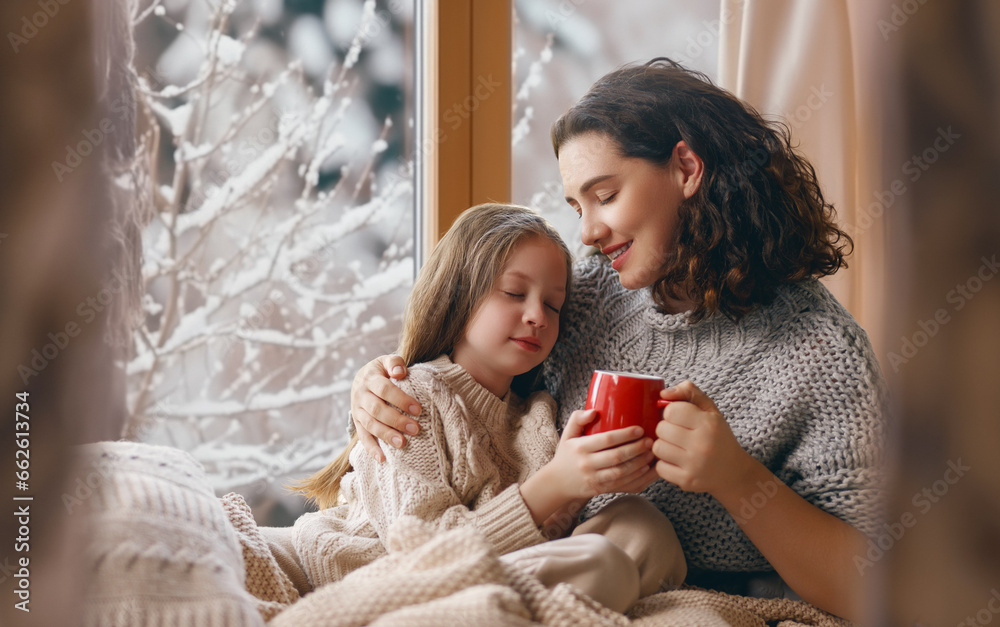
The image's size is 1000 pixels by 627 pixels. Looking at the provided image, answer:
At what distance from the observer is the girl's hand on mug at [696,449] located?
0.89 meters

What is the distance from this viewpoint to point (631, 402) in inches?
36.0

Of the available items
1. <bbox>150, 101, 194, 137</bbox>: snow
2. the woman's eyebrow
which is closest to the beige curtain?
the woman's eyebrow

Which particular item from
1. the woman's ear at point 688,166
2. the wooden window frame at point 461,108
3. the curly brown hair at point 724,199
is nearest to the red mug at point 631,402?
the curly brown hair at point 724,199

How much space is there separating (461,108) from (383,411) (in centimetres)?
94

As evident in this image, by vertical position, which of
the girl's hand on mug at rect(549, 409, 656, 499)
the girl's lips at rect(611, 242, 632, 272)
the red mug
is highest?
the girl's lips at rect(611, 242, 632, 272)

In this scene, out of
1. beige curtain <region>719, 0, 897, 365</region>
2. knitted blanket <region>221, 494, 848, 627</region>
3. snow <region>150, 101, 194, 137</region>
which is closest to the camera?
knitted blanket <region>221, 494, 848, 627</region>

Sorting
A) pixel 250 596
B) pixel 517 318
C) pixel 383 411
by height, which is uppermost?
pixel 517 318

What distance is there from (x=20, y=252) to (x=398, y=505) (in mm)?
701

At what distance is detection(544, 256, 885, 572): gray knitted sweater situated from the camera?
98cm

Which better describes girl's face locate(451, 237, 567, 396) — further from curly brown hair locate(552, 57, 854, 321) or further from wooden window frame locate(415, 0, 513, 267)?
wooden window frame locate(415, 0, 513, 267)

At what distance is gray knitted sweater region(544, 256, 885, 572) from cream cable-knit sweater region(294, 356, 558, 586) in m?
0.13

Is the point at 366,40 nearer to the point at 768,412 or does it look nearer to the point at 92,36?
the point at 768,412

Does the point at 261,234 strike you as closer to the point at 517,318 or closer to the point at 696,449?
the point at 517,318

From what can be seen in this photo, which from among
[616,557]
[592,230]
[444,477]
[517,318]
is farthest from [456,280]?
[616,557]
